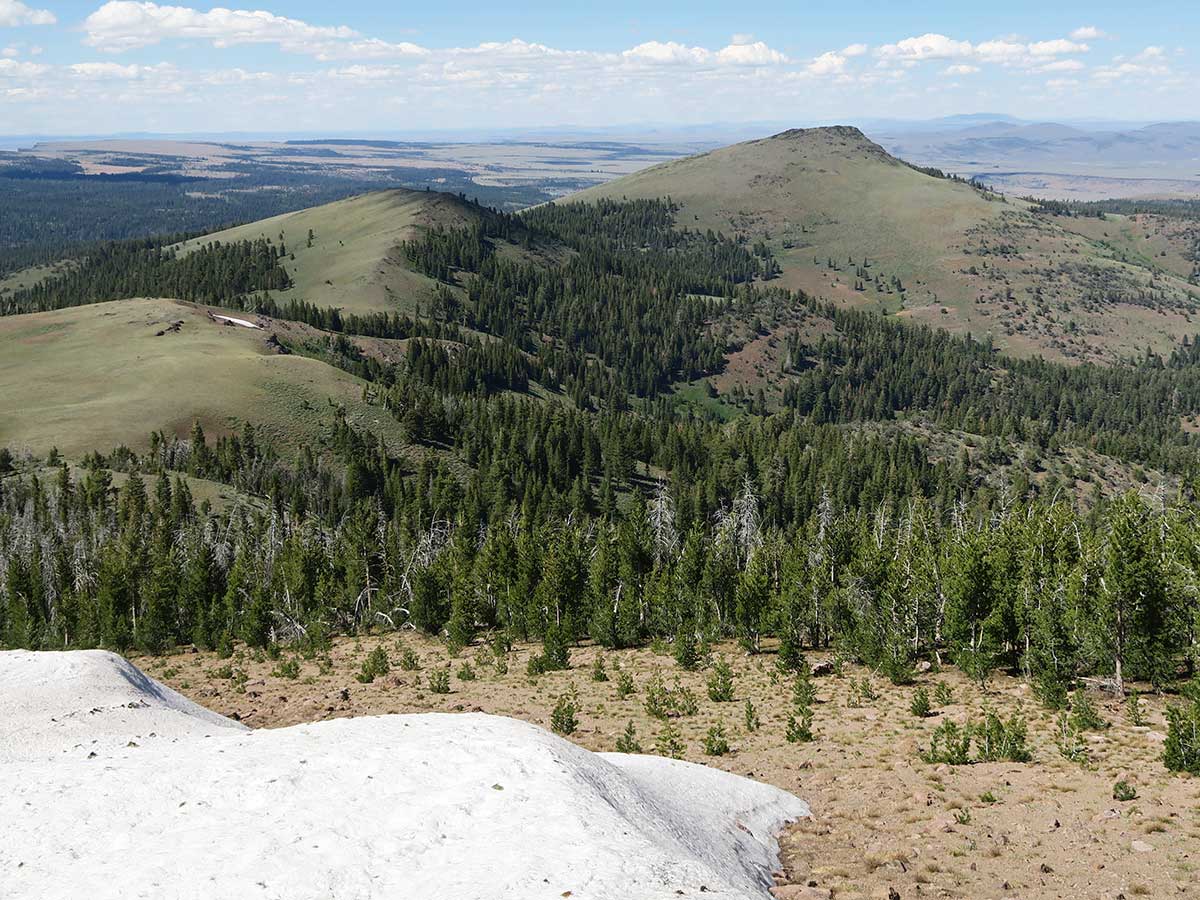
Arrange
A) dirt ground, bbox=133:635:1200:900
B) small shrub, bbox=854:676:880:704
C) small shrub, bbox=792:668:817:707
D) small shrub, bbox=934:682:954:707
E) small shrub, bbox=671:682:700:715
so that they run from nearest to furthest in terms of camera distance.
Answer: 1. dirt ground, bbox=133:635:1200:900
2. small shrub, bbox=792:668:817:707
3. small shrub, bbox=934:682:954:707
4. small shrub, bbox=671:682:700:715
5. small shrub, bbox=854:676:880:704

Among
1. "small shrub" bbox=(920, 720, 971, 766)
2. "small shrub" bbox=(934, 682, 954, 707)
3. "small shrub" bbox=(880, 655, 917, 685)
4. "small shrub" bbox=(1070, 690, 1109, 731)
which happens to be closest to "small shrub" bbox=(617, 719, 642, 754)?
"small shrub" bbox=(920, 720, 971, 766)

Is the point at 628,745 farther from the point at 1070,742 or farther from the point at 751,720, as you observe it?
the point at 1070,742

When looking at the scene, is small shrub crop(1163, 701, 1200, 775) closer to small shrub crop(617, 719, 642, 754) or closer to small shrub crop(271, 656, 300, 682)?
small shrub crop(617, 719, 642, 754)

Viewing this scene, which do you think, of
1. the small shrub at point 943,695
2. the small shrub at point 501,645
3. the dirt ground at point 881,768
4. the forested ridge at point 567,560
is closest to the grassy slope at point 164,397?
the forested ridge at point 567,560

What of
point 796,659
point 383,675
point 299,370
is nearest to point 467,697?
point 383,675

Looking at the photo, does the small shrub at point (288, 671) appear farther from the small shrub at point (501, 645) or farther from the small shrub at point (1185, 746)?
the small shrub at point (1185, 746)

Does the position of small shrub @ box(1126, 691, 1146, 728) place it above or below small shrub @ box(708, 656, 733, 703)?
above
